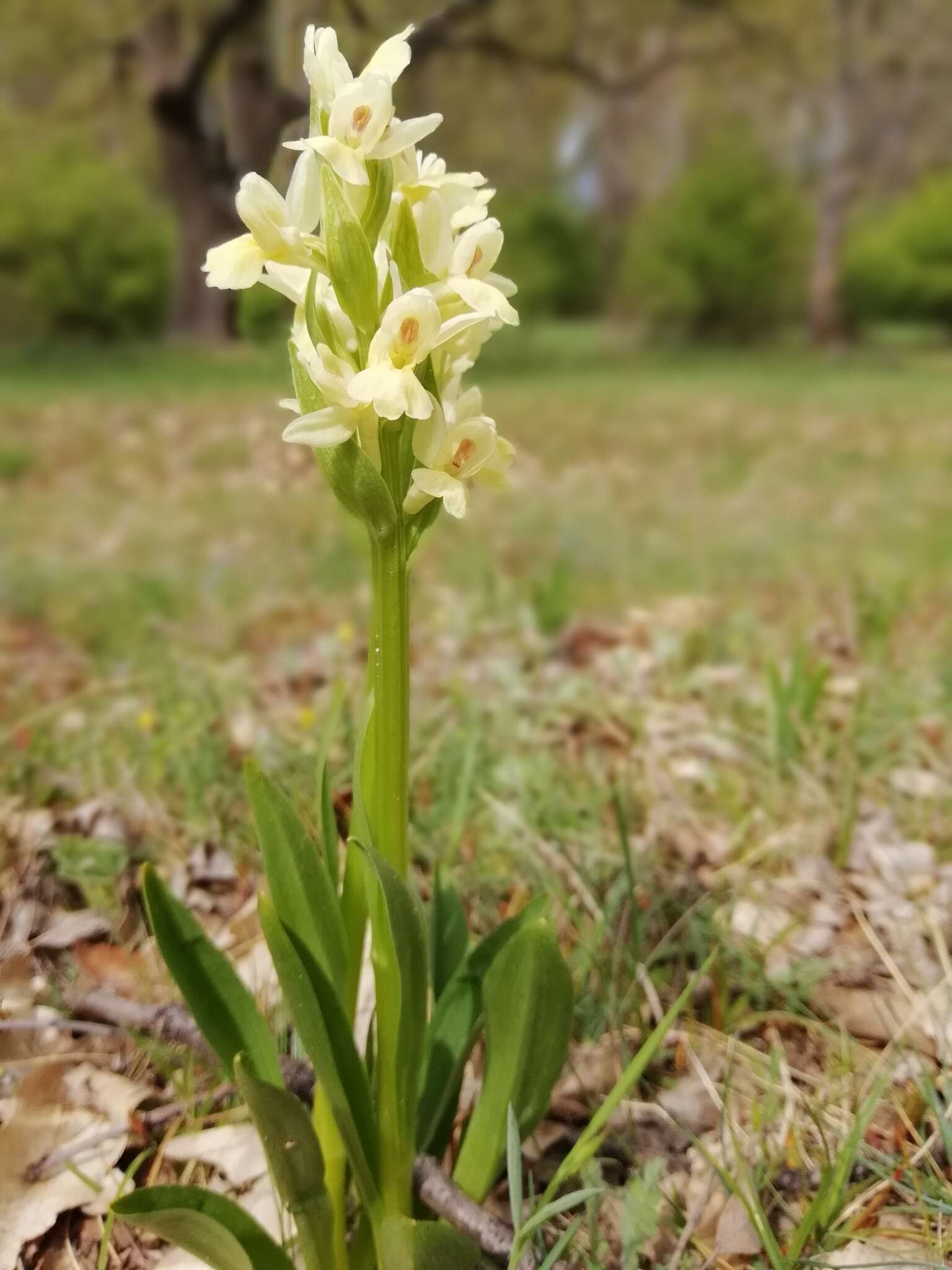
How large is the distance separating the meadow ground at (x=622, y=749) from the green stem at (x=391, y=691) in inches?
14.1

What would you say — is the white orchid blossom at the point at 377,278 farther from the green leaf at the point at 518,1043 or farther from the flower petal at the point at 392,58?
the green leaf at the point at 518,1043

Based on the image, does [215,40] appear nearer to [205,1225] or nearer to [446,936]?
[446,936]

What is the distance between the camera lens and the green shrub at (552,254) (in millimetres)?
11805

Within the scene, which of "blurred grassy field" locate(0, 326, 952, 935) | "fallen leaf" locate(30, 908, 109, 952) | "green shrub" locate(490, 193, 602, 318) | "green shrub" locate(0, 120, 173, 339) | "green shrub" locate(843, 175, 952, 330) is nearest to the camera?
"fallen leaf" locate(30, 908, 109, 952)

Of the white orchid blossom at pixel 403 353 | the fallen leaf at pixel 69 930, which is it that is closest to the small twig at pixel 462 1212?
the fallen leaf at pixel 69 930

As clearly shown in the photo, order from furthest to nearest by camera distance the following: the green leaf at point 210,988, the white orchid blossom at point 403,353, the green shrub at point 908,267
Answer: the green shrub at point 908,267
the green leaf at point 210,988
the white orchid blossom at point 403,353

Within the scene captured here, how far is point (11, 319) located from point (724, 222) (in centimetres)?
784

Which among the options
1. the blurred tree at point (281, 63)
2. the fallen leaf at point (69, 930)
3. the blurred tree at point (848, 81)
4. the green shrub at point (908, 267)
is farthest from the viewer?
the green shrub at point (908, 267)

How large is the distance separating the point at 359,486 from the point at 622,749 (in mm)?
1095

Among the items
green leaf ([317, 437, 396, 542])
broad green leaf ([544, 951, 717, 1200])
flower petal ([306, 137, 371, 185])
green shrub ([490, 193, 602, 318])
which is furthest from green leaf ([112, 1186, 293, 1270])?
green shrub ([490, 193, 602, 318])

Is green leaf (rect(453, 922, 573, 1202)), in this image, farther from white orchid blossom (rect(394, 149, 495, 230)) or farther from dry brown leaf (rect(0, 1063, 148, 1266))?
white orchid blossom (rect(394, 149, 495, 230))

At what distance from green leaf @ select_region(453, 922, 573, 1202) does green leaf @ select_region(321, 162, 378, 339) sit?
477 millimetres

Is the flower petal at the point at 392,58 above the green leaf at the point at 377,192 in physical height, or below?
above

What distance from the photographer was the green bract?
74cm
